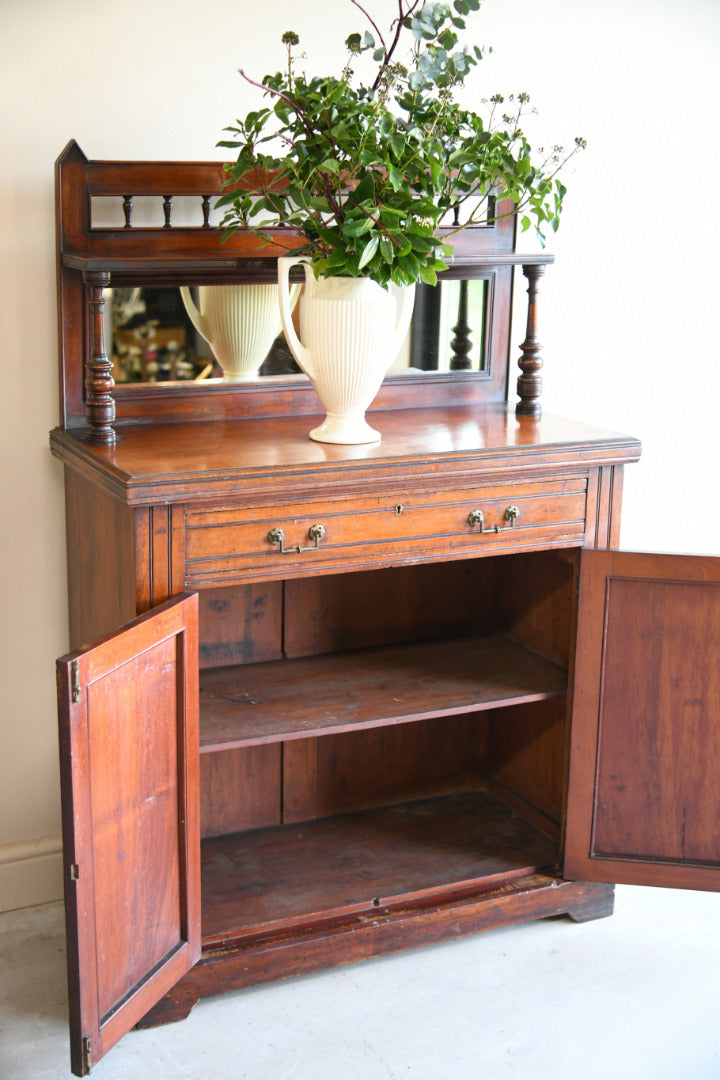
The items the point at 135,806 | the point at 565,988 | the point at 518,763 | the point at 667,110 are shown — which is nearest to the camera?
the point at 135,806

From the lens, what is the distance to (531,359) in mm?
2922

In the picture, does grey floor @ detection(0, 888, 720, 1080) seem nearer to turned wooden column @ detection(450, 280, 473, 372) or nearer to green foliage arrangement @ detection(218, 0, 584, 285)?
turned wooden column @ detection(450, 280, 473, 372)

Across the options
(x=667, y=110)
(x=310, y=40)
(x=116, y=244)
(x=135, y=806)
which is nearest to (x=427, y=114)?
(x=310, y=40)

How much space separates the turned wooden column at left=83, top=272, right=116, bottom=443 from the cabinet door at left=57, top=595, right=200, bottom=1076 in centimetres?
47

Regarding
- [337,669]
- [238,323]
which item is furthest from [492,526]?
[238,323]

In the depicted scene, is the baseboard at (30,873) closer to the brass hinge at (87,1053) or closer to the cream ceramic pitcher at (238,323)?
the brass hinge at (87,1053)

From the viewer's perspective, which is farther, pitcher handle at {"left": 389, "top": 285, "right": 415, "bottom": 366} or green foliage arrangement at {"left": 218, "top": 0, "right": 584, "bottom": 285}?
pitcher handle at {"left": 389, "top": 285, "right": 415, "bottom": 366}

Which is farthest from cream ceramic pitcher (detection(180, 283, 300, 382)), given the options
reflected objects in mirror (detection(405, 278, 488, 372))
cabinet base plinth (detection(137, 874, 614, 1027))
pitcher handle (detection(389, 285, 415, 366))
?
cabinet base plinth (detection(137, 874, 614, 1027))

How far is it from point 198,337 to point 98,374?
14.5 inches

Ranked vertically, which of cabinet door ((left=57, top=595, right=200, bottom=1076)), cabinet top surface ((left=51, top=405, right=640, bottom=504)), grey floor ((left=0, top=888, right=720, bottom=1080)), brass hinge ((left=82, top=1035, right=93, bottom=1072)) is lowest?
grey floor ((left=0, top=888, right=720, bottom=1080))

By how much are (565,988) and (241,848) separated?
0.86m

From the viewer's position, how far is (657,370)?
11.9 ft

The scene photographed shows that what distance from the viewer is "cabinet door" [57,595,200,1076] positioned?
2021 millimetres

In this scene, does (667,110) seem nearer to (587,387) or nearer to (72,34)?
(587,387)
